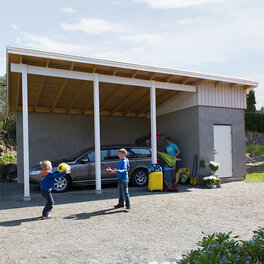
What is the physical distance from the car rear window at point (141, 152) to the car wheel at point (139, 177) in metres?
0.57

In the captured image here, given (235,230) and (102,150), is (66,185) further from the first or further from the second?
(235,230)

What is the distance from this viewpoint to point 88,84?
10.7 m

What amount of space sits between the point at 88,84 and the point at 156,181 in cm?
453

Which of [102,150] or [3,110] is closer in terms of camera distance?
[102,150]

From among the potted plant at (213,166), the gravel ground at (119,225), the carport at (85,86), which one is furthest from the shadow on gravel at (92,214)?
the potted plant at (213,166)

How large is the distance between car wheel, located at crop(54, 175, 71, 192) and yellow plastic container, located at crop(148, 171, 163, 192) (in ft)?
9.02

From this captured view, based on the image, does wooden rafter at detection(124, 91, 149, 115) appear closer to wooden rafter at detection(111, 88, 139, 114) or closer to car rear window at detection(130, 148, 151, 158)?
wooden rafter at detection(111, 88, 139, 114)

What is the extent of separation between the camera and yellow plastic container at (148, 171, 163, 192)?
902 centimetres

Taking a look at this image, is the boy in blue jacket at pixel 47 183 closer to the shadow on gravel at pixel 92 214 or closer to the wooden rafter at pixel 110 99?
the shadow on gravel at pixel 92 214

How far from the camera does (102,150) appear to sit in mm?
10133

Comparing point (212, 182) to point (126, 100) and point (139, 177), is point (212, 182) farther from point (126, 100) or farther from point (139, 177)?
point (126, 100)

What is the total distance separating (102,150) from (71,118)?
4.21m

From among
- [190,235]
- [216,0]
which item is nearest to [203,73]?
[216,0]

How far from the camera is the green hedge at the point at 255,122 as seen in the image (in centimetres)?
1967
